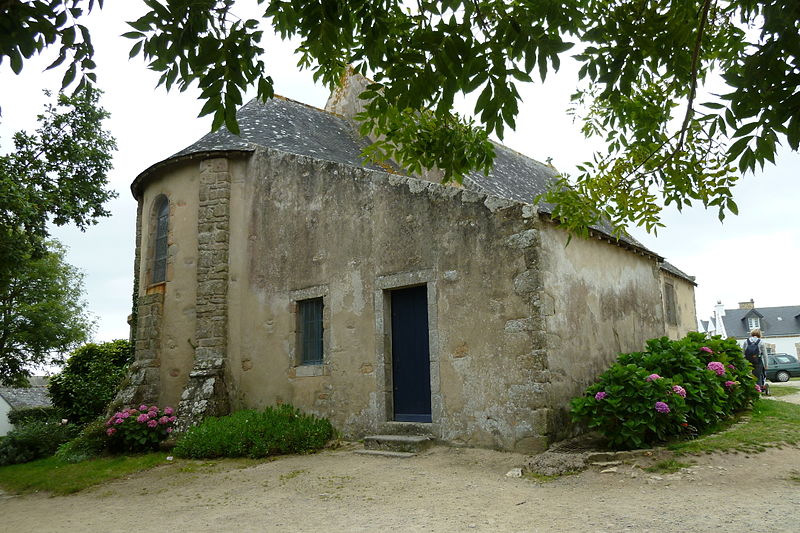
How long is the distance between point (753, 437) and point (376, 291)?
5060 millimetres

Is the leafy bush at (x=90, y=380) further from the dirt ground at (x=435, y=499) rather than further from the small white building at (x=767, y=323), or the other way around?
the small white building at (x=767, y=323)

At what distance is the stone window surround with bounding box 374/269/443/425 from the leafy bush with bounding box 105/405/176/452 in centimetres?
371

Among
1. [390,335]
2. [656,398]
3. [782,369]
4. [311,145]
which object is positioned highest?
Answer: [311,145]

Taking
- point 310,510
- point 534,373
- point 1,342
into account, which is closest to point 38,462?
point 310,510

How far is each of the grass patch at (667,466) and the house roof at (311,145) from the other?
12.7 feet

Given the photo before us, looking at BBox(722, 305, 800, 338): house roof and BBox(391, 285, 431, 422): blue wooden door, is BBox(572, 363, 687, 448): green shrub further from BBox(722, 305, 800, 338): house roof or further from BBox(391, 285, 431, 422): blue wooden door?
BBox(722, 305, 800, 338): house roof

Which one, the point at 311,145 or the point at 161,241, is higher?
the point at 311,145

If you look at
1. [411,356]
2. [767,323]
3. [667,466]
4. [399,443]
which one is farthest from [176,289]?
[767,323]

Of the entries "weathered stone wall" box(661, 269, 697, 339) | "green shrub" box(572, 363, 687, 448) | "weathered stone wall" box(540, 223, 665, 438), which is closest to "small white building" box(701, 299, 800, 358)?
"weathered stone wall" box(661, 269, 697, 339)

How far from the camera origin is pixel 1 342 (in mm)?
21250

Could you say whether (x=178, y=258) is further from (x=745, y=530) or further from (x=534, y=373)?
(x=745, y=530)

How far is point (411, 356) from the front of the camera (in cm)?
842

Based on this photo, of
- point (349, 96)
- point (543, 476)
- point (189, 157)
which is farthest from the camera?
point (349, 96)

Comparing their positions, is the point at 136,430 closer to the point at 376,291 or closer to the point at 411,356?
the point at 376,291
